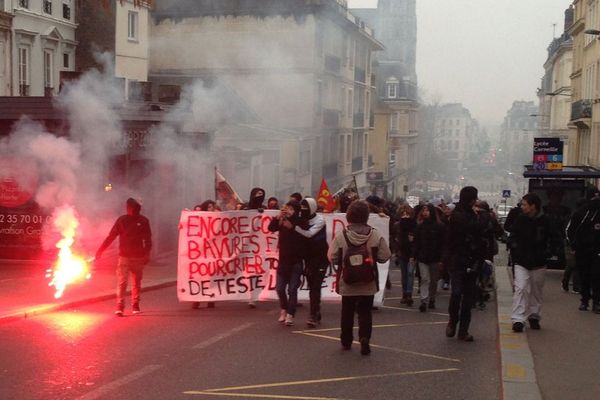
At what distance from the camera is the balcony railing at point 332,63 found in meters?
41.6

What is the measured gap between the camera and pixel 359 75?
5078 centimetres

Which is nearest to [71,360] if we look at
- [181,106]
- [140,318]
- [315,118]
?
[140,318]

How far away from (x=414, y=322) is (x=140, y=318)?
3208 mm

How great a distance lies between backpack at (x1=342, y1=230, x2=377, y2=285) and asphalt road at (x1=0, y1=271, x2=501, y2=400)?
2.41 feet

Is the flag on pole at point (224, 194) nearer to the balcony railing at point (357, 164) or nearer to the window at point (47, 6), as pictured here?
the window at point (47, 6)

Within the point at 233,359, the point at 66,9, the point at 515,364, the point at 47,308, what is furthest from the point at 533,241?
the point at 66,9

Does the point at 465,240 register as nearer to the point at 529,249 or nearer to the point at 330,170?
the point at 529,249

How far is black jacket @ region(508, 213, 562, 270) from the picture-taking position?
363 inches

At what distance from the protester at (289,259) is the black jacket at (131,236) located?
5.88 ft

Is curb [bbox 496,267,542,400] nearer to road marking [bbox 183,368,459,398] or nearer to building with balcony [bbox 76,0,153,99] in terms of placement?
road marking [bbox 183,368,459,398]

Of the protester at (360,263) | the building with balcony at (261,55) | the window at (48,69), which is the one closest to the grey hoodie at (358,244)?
the protester at (360,263)

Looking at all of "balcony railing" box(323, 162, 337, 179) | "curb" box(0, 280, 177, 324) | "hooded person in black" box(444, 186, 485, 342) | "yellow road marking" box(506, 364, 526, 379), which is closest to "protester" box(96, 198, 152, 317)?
"curb" box(0, 280, 177, 324)

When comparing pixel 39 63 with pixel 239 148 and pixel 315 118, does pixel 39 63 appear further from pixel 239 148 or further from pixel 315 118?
pixel 315 118

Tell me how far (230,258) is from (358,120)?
4014cm
